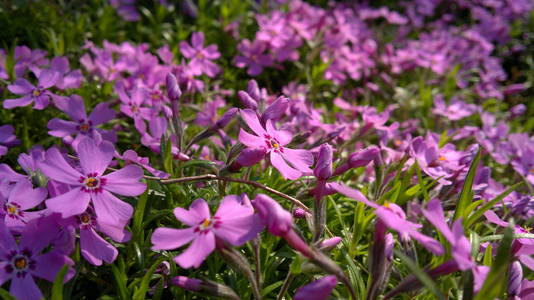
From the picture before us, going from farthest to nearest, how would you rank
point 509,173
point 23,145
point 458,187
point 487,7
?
point 487,7
point 509,173
point 23,145
point 458,187

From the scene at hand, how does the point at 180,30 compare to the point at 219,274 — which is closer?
the point at 219,274

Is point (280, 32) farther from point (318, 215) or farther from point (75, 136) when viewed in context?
point (318, 215)

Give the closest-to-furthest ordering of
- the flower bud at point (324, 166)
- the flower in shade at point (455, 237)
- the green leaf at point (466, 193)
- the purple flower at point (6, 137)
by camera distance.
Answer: the flower in shade at point (455, 237) < the flower bud at point (324, 166) < the green leaf at point (466, 193) < the purple flower at point (6, 137)

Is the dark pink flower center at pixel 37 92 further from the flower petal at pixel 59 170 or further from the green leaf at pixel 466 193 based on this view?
the green leaf at pixel 466 193

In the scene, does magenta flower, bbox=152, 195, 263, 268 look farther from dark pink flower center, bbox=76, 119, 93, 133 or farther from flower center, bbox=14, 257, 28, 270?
dark pink flower center, bbox=76, 119, 93, 133

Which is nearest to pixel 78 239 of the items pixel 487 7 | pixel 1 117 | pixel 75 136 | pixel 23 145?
pixel 75 136

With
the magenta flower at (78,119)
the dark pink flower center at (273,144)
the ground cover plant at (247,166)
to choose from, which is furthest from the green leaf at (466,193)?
the magenta flower at (78,119)

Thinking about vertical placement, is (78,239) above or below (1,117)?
above
